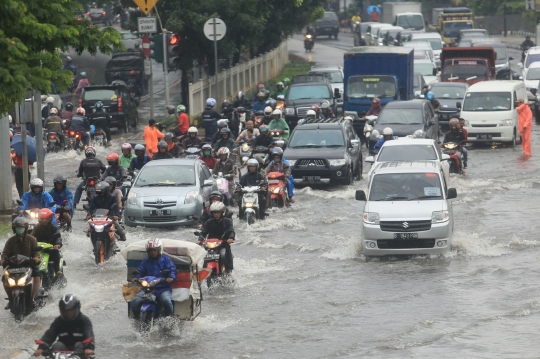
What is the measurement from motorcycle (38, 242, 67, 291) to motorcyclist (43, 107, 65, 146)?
17393 mm

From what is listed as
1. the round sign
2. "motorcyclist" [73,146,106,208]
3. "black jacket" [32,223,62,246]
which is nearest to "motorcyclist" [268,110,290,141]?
the round sign

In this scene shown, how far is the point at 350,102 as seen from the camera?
37688 millimetres

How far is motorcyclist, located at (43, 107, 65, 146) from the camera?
33.8 meters

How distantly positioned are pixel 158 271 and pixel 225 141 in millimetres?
14150

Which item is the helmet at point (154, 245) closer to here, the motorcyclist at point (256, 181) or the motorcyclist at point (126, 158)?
the motorcyclist at point (256, 181)

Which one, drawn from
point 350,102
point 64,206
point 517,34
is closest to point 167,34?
point 350,102

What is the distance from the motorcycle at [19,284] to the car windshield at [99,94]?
23740mm

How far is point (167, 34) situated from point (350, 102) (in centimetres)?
677

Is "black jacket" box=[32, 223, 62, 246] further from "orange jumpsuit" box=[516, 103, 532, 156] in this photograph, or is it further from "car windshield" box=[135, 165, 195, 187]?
"orange jumpsuit" box=[516, 103, 532, 156]

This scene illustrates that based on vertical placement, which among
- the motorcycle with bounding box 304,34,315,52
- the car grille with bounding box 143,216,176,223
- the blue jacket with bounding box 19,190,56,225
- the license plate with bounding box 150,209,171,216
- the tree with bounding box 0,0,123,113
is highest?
the tree with bounding box 0,0,123,113

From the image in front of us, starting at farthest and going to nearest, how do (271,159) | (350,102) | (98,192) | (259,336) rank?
(350,102)
(271,159)
(98,192)
(259,336)

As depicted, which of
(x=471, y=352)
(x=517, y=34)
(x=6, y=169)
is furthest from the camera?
(x=517, y=34)

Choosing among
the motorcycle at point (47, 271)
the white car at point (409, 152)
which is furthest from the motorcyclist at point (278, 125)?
the motorcycle at point (47, 271)

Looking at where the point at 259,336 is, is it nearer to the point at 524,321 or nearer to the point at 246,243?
the point at 524,321
